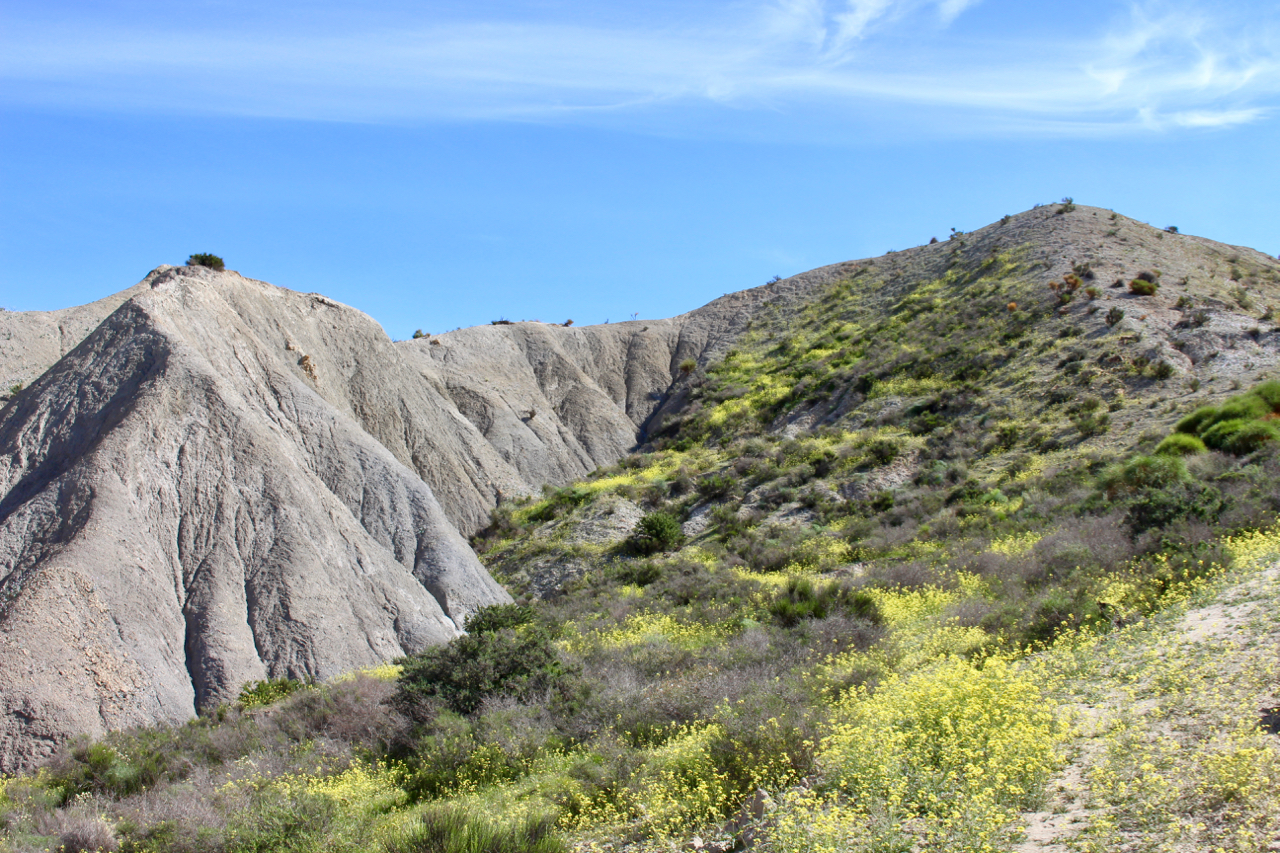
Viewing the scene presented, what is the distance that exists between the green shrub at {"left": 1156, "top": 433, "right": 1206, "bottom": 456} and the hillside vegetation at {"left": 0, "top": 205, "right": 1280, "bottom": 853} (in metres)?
0.33

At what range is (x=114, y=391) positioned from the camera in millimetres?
21047

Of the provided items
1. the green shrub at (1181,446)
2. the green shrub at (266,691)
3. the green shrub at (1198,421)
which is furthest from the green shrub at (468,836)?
the green shrub at (1198,421)

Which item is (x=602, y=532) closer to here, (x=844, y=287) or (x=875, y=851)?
(x=875, y=851)

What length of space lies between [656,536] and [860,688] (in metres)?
19.2

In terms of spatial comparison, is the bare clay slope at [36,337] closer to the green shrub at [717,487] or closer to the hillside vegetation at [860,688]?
the hillside vegetation at [860,688]

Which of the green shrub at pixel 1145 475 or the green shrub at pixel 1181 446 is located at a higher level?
the green shrub at pixel 1181 446

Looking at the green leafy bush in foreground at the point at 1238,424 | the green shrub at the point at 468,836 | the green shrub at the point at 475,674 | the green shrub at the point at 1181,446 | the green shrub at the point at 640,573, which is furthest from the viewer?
the green shrub at the point at 640,573

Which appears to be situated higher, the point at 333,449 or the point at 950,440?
the point at 333,449

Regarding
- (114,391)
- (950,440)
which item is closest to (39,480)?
(114,391)

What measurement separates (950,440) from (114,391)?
27563 mm

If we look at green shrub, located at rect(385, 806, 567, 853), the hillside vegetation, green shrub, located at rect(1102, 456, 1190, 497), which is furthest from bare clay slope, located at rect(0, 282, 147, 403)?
green shrub, located at rect(1102, 456, 1190, 497)

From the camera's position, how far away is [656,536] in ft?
95.6

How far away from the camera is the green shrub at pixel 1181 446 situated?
67.7ft

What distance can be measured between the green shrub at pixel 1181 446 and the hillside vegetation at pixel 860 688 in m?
0.33
